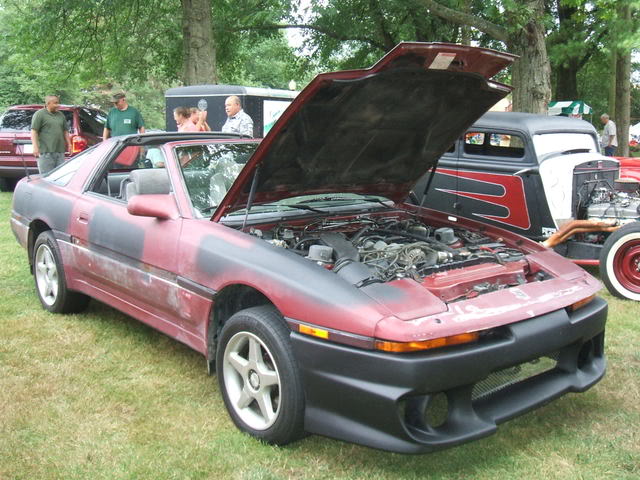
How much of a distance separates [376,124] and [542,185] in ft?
11.3

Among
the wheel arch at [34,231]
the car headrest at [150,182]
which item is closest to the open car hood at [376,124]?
the car headrest at [150,182]

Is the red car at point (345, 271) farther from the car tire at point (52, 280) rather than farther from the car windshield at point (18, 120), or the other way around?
the car windshield at point (18, 120)

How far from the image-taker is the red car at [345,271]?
8.41 ft

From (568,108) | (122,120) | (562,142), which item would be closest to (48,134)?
(122,120)

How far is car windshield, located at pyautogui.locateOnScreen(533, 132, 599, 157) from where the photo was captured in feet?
21.9

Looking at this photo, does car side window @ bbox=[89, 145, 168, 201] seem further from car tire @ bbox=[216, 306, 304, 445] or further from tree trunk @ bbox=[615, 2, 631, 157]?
tree trunk @ bbox=[615, 2, 631, 157]

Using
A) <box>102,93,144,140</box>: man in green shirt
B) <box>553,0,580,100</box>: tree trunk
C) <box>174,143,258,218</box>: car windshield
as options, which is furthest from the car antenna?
<box>553,0,580,100</box>: tree trunk

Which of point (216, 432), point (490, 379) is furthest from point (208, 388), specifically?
point (490, 379)

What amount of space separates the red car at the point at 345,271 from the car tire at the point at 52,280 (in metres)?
0.05

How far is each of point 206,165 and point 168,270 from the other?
30.9 inches

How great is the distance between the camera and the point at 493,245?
12.3 ft

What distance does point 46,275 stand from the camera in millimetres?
4883

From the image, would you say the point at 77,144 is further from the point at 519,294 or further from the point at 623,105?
the point at 623,105

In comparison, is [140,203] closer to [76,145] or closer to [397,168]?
[397,168]
